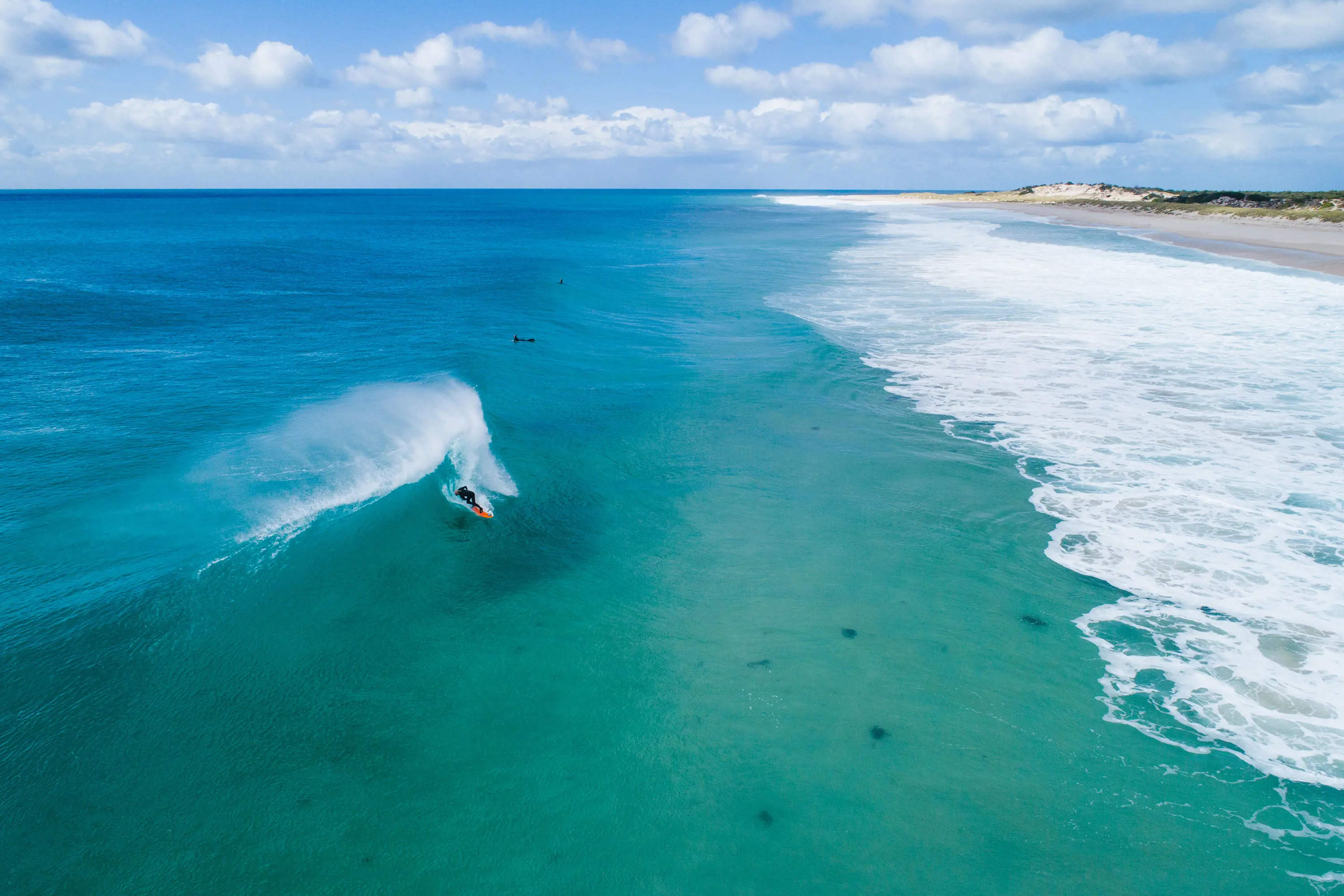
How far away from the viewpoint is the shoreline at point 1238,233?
61125mm

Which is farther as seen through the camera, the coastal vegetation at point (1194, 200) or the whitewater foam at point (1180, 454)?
the coastal vegetation at point (1194, 200)

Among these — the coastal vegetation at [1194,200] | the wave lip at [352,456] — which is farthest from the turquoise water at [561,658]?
the coastal vegetation at [1194,200]

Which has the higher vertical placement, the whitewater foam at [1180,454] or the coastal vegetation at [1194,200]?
the coastal vegetation at [1194,200]

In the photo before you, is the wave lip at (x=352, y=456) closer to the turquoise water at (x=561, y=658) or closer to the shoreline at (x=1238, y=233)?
the turquoise water at (x=561, y=658)

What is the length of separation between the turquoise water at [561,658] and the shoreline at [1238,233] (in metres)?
54.3

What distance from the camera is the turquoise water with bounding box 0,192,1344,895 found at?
10.2 metres

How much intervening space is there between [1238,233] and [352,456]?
327 feet

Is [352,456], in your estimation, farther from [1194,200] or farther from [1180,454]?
[1194,200]

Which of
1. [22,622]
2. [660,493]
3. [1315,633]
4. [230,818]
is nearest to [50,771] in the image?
[230,818]

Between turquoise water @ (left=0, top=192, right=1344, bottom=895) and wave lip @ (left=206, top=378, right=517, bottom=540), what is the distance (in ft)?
0.44

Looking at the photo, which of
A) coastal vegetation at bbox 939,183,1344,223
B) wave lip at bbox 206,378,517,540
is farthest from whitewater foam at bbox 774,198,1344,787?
coastal vegetation at bbox 939,183,1344,223

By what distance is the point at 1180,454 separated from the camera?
73.2 feet

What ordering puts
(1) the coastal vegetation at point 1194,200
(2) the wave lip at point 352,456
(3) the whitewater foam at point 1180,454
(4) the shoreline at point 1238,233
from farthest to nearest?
(1) the coastal vegetation at point 1194,200 < (4) the shoreline at point 1238,233 < (2) the wave lip at point 352,456 < (3) the whitewater foam at point 1180,454

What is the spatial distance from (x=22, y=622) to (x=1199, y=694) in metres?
22.9
